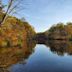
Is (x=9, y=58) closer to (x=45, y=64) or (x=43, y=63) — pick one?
(x=43, y=63)

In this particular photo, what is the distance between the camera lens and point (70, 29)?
126938 mm

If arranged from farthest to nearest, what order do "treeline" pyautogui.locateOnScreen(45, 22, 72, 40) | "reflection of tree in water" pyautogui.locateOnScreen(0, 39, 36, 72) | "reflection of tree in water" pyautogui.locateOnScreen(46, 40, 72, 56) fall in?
"treeline" pyautogui.locateOnScreen(45, 22, 72, 40) < "reflection of tree in water" pyautogui.locateOnScreen(46, 40, 72, 56) < "reflection of tree in water" pyautogui.locateOnScreen(0, 39, 36, 72)

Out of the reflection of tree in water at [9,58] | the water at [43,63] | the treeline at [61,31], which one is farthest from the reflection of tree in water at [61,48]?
the treeline at [61,31]

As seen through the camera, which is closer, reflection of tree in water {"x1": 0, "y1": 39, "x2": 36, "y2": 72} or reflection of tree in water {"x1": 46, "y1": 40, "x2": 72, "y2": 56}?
reflection of tree in water {"x1": 0, "y1": 39, "x2": 36, "y2": 72}

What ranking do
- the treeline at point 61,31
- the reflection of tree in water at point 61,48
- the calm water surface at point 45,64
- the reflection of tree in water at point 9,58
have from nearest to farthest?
the calm water surface at point 45,64, the reflection of tree in water at point 9,58, the reflection of tree in water at point 61,48, the treeline at point 61,31

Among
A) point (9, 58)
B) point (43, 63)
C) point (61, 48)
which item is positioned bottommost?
point (61, 48)

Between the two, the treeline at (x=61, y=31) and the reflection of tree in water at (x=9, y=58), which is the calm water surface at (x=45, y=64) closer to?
the reflection of tree in water at (x=9, y=58)

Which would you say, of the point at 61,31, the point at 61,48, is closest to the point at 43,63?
the point at 61,48

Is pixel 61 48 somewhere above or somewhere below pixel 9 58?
below

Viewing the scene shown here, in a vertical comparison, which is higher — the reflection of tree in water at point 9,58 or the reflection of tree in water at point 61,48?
the reflection of tree in water at point 9,58

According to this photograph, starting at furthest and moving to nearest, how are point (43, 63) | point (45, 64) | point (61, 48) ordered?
point (61, 48)
point (43, 63)
point (45, 64)

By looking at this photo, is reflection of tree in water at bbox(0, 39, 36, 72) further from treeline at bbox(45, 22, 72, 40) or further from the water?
treeline at bbox(45, 22, 72, 40)

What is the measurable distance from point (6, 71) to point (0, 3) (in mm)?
5952

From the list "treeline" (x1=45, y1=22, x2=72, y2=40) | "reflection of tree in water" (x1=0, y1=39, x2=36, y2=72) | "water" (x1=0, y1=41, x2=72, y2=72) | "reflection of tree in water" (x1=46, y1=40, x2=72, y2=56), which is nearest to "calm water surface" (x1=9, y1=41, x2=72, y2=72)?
"water" (x1=0, y1=41, x2=72, y2=72)
